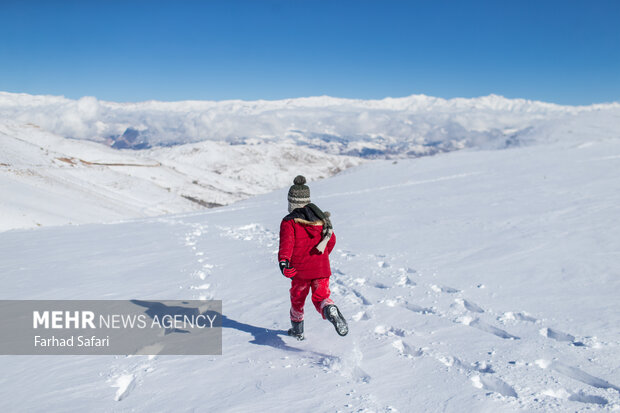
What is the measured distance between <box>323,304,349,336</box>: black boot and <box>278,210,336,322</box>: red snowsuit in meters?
0.12

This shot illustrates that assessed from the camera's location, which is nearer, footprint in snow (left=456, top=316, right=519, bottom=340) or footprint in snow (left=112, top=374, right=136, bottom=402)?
footprint in snow (left=112, top=374, right=136, bottom=402)

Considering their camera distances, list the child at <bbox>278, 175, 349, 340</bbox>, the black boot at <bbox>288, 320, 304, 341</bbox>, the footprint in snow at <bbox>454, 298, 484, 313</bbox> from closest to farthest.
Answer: the child at <bbox>278, 175, 349, 340</bbox> → the black boot at <bbox>288, 320, 304, 341</bbox> → the footprint in snow at <bbox>454, 298, 484, 313</bbox>

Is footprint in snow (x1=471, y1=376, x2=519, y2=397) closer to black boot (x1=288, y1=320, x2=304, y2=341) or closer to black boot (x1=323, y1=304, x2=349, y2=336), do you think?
black boot (x1=323, y1=304, x2=349, y2=336)

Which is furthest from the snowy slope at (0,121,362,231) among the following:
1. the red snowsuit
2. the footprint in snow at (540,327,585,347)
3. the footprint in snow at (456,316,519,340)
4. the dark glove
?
the footprint in snow at (540,327,585,347)

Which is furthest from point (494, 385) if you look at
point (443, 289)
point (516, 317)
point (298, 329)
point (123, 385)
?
point (123, 385)

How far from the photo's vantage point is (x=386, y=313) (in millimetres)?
6340

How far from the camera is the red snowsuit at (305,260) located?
533 cm

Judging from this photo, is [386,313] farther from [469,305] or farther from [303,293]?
[303,293]

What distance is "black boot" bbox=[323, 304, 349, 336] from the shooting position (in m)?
5.09

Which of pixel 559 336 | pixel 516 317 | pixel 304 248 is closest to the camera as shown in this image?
pixel 559 336

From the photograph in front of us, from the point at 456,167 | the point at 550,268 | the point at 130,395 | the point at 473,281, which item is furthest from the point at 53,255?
the point at 456,167

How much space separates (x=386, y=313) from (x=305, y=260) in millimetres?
1916

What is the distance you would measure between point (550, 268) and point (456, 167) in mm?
25152

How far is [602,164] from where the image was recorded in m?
22.7
